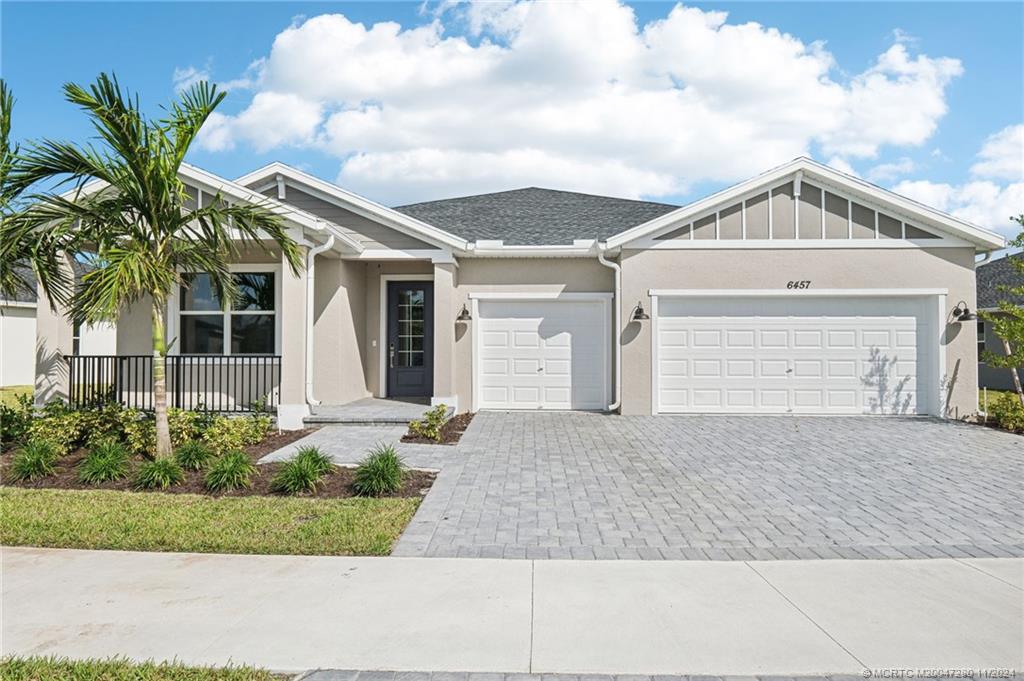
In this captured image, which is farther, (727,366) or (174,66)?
(727,366)

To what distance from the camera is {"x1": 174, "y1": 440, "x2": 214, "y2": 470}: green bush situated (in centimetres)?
789

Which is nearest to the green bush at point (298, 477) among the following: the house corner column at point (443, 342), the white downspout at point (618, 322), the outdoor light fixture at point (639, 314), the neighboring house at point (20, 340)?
the house corner column at point (443, 342)

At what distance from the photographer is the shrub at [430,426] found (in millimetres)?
9991

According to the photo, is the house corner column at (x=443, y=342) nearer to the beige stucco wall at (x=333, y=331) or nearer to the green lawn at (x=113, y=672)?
the beige stucco wall at (x=333, y=331)

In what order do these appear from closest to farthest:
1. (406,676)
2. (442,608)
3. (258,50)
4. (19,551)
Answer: (406,676) < (442,608) < (19,551) < (258,50)

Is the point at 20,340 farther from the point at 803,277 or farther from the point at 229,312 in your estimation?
the point at 803,277

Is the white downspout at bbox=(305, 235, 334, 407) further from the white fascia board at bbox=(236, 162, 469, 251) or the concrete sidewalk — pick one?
the concrete sidewalk

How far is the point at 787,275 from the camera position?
12875 mm

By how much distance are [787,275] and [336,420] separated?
30.4 feet

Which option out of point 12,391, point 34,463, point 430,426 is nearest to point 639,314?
point 430,426

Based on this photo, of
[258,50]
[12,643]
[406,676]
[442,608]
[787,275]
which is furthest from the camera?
[787,275]

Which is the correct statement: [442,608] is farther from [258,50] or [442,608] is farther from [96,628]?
[258,50]

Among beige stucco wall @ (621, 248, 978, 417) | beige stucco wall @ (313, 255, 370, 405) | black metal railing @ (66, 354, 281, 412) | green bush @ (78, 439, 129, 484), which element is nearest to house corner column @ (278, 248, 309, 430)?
black metal railing @ (66, 354, 281, 412)

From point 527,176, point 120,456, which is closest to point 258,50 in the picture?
point 120,456
